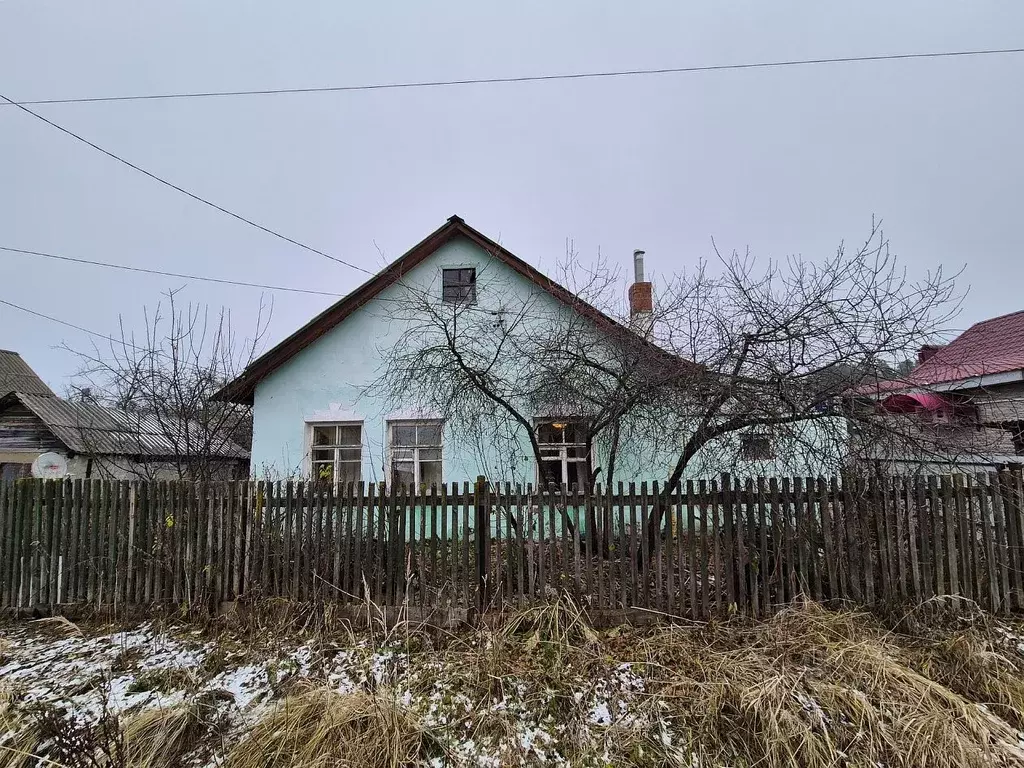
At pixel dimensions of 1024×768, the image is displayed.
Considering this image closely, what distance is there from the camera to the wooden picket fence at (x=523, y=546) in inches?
182

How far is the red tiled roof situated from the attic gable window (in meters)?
6.86

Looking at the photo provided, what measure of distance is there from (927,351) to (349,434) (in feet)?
28.6

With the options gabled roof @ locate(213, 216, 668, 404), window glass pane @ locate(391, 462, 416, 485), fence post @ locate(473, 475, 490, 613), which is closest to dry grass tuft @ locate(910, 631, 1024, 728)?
fence post @ locate(473, 475, 490, 613)

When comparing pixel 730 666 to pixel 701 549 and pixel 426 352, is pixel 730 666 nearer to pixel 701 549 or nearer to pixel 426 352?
pixel 701 549

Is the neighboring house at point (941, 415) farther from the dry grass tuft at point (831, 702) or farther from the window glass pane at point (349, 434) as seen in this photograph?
the window glass pane at point (349, 434)

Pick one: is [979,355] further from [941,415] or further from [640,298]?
[640,298]

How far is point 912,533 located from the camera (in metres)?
4.57

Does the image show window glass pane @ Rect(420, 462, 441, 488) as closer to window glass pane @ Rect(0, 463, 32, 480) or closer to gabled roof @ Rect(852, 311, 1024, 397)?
gabled roof @ Rect(852, 311, 1024, 397)

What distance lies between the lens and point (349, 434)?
9.16 meters

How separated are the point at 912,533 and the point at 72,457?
15.8 m

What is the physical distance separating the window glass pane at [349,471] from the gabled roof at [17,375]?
25.1m

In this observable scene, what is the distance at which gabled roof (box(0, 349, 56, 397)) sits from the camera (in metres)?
24.3

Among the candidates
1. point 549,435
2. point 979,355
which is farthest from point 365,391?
point 979,355

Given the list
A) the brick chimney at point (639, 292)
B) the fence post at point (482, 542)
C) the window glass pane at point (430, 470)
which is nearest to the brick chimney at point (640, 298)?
the brick chimney at point (639, 292)
